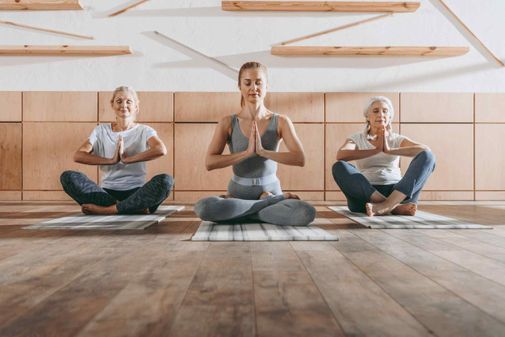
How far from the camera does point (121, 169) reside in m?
3.27

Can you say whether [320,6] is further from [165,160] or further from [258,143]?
[258,143]

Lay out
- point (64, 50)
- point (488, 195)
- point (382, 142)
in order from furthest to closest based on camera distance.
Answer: point (488, 195), point (64, 50), point (382, 142)

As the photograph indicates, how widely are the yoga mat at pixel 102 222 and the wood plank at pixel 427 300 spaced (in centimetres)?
135

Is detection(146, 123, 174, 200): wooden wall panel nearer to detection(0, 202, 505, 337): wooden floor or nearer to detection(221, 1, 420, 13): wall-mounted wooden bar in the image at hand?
detection(221, 1, 420, 13): wall-mounted wooden bar

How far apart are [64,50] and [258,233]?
11.1 feet

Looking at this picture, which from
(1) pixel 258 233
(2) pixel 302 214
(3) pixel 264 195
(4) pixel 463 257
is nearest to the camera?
(4) pixel 463 257

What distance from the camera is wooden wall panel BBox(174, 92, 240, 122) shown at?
4648mm

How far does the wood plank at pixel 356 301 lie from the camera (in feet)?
3.03

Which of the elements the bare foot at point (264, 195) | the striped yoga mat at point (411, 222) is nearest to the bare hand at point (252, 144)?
the bare foot at point (264, 195)

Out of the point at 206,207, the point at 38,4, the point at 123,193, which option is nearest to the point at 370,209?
the point at 206,207

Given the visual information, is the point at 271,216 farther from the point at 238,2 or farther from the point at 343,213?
the point at 238,2

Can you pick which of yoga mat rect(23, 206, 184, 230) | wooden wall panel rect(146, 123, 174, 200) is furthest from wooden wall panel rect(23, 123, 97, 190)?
yoga mat rect(23, 206, 184, 230)

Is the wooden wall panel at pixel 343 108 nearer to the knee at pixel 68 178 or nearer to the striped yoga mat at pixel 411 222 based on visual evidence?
the striped yoga mat at pixel 411 222

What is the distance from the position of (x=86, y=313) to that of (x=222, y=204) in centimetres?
148
